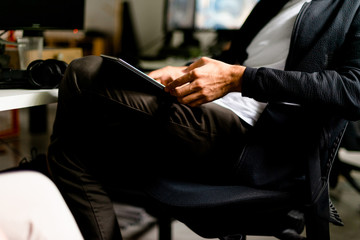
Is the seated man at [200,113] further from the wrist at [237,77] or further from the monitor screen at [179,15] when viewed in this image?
the monitor screen at [179,15]

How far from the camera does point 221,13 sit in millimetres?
2248

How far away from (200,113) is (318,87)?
0.89 feet

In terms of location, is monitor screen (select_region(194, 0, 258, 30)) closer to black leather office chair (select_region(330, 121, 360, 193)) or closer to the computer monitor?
black leather office chair (select_region(330, 121, 360, 193))

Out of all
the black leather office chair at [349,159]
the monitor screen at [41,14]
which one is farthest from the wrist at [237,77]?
the black leather office chair at [349,159]

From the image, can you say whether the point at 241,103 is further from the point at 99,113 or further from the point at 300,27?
the point at 99,113

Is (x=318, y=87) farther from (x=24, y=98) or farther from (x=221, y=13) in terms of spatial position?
(x=221, y=13)

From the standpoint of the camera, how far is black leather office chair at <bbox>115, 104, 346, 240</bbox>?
2.52 feet

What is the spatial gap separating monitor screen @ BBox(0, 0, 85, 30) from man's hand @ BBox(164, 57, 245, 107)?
666mm

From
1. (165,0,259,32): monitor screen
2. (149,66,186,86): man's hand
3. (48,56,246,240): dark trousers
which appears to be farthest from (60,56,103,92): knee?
(165,0,259,32): monitor screen

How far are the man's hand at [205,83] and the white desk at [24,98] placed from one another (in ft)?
1.02

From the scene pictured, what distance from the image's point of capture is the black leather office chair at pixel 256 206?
77cm

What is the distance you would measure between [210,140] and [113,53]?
2.05m

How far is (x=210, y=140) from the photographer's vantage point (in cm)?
83

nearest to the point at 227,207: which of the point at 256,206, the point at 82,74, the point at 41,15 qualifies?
the point at 256,206
